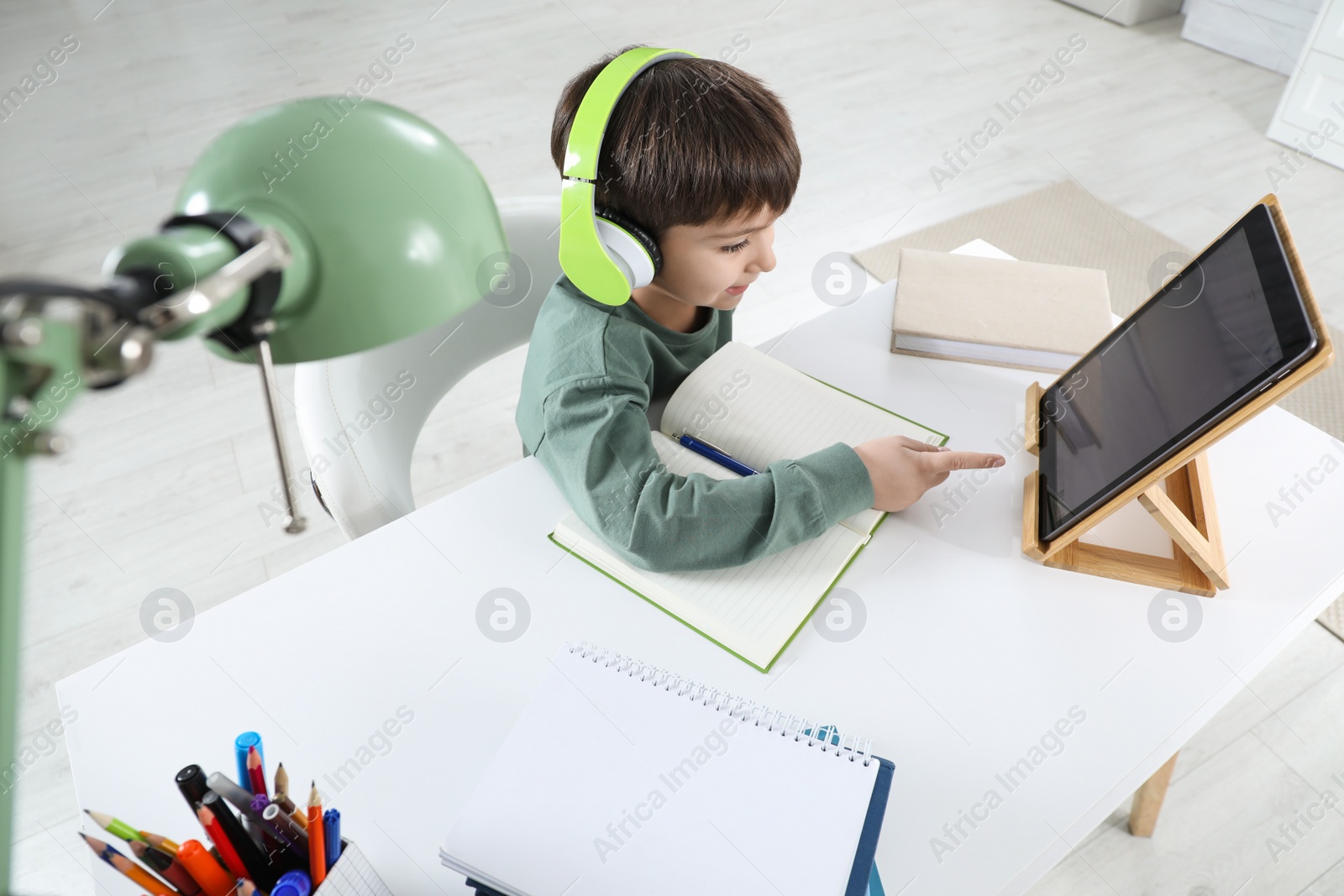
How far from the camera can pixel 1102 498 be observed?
776 millimetres

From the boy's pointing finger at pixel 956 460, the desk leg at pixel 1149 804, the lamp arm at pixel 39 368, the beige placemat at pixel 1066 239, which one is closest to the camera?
the lamp arm at pixel 39 368

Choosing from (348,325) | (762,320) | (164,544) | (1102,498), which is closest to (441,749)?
(348,325)

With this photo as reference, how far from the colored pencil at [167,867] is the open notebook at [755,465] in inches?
15.8

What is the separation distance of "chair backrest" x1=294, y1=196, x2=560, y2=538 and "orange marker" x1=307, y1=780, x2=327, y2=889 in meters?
0.49

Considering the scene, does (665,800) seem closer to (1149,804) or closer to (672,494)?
(672,494)

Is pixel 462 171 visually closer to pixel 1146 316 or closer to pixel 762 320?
pixel 1146 316

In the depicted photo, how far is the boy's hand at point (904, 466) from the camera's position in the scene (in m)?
0.85

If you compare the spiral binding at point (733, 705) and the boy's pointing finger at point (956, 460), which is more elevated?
the boy's pointing finger at point (956, 460)

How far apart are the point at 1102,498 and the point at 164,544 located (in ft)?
5.41

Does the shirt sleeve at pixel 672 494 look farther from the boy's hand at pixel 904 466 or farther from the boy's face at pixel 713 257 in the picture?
the boy's face at pixel 713 257

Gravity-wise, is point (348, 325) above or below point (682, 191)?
above

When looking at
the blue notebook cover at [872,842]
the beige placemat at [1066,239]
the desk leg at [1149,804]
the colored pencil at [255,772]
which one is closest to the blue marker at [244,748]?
the colored pencil at [255,772]

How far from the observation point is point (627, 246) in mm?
840

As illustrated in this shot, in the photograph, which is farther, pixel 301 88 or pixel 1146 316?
pixel 301 88
